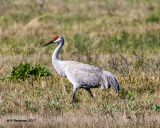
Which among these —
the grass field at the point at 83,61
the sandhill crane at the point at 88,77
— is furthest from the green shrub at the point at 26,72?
the sandhill crane at the point at 88,77

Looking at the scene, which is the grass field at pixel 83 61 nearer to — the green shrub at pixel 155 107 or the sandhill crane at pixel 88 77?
the green shrub at pixel 155 107

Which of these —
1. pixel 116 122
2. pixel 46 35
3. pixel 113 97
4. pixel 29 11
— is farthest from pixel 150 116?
pixel 29 11

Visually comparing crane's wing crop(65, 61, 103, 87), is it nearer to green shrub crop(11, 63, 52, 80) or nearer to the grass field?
the grass field

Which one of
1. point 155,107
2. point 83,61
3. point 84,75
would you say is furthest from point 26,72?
point 155,107

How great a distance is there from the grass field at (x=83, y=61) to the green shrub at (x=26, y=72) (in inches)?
6.6

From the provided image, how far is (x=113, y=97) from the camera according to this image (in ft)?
27.7

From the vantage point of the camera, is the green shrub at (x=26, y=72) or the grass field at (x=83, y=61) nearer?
the grass field at (x=83, y=61)

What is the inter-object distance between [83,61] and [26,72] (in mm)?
2377

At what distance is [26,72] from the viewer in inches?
383

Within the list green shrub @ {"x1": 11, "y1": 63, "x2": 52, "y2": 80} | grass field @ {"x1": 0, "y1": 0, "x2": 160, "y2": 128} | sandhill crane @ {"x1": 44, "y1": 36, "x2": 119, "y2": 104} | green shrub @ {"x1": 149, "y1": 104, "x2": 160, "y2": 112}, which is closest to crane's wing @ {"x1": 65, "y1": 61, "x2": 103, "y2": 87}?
sandhill crane @ {"x1": 44, "y1": 36, "x2": 119, "y2": 104}

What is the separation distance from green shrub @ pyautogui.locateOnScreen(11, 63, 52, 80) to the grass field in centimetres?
17

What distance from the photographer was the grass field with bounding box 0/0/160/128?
6875 mm

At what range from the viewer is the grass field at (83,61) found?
688cm

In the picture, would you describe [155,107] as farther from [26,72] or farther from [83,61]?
[83,61]
